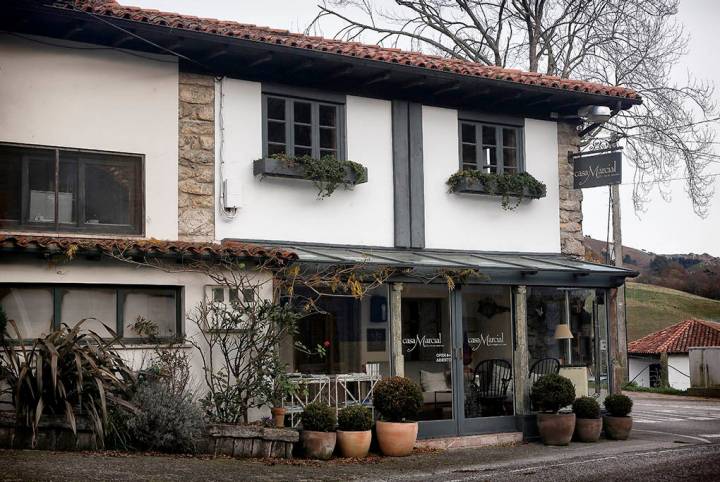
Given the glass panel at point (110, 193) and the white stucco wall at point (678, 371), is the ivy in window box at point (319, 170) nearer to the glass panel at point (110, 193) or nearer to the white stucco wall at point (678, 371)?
the glass panel at point (110, 193)

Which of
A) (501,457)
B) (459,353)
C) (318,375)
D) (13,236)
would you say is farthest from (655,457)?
(13,236)

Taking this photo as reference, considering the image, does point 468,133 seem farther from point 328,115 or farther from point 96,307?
point 96,307

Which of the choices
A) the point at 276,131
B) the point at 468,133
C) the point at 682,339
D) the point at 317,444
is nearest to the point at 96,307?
the point at 317,444

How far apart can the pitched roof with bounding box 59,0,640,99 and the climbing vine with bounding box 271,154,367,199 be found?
1541mm

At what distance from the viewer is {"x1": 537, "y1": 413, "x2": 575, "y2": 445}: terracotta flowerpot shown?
14.5 meters

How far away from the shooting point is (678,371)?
38.0 metres

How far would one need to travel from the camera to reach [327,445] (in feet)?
39.7

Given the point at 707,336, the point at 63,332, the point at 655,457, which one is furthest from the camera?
the point at 707,336

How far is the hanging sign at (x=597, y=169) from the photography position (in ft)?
53.5

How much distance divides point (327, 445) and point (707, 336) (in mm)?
29223

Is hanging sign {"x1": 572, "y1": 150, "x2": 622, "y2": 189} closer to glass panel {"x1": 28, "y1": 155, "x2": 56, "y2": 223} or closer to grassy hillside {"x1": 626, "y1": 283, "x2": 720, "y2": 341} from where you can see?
glass panel {"x1": 28, "y1": 155, "x2": 56, "y2": 223}

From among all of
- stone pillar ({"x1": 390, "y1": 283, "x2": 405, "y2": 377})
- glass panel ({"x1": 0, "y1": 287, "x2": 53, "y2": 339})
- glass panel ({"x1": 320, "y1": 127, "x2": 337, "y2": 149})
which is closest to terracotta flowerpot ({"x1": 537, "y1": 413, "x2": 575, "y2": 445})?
stone pillar ({"x1": 390, "y1": 283, "x2": 405, "y2": 377})

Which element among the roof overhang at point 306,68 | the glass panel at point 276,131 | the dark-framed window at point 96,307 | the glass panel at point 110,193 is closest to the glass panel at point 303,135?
the glass panel at point 276,131

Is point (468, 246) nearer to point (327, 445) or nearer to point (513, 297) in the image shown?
point (513, 297)
